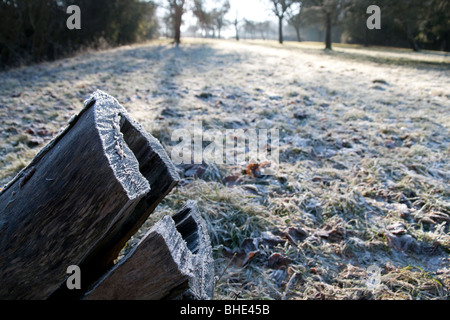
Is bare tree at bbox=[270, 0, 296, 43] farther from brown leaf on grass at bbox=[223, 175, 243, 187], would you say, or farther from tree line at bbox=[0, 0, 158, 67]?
brown leaf on grass at bbox=[223, 175, 243, 187]

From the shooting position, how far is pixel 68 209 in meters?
1.13

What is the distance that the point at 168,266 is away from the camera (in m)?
1.11

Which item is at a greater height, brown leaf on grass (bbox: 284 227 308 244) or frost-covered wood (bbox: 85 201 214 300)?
frost-covered wood (bbox: 85 201 214 300)

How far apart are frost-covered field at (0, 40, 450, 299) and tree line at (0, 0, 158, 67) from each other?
12.6 ft

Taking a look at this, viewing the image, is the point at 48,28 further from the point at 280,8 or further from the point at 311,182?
the point at 280,8

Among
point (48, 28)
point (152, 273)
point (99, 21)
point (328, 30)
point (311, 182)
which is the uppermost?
point (328, 30)

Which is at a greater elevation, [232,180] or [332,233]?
[232,180]

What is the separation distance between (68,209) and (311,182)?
2.43 metres

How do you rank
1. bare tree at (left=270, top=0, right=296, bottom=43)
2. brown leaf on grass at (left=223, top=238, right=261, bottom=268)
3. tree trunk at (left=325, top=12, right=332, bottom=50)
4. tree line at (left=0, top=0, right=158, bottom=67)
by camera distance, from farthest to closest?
bare tree at (left=270, top=0, right=296, bottom=43) < tree trunk at (left=325, top=12, right=332, bottom=50) < tree line at (left=0, top=0, right=158, bottom=67) < brown leaf on grass at (left=223, top=238, right=261, bottom=268)

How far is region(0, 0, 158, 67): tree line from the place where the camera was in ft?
29.3

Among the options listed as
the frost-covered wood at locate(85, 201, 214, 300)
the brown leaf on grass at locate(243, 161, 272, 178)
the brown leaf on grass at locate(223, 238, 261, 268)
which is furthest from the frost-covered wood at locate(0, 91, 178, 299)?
the brown leaf on grass at locate(243, 161, 272, 178)

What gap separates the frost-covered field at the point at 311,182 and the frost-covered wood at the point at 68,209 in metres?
0.97

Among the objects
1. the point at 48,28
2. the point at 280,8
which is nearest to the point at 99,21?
the point at 48,28

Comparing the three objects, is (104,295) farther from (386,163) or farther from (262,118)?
(262,118)
